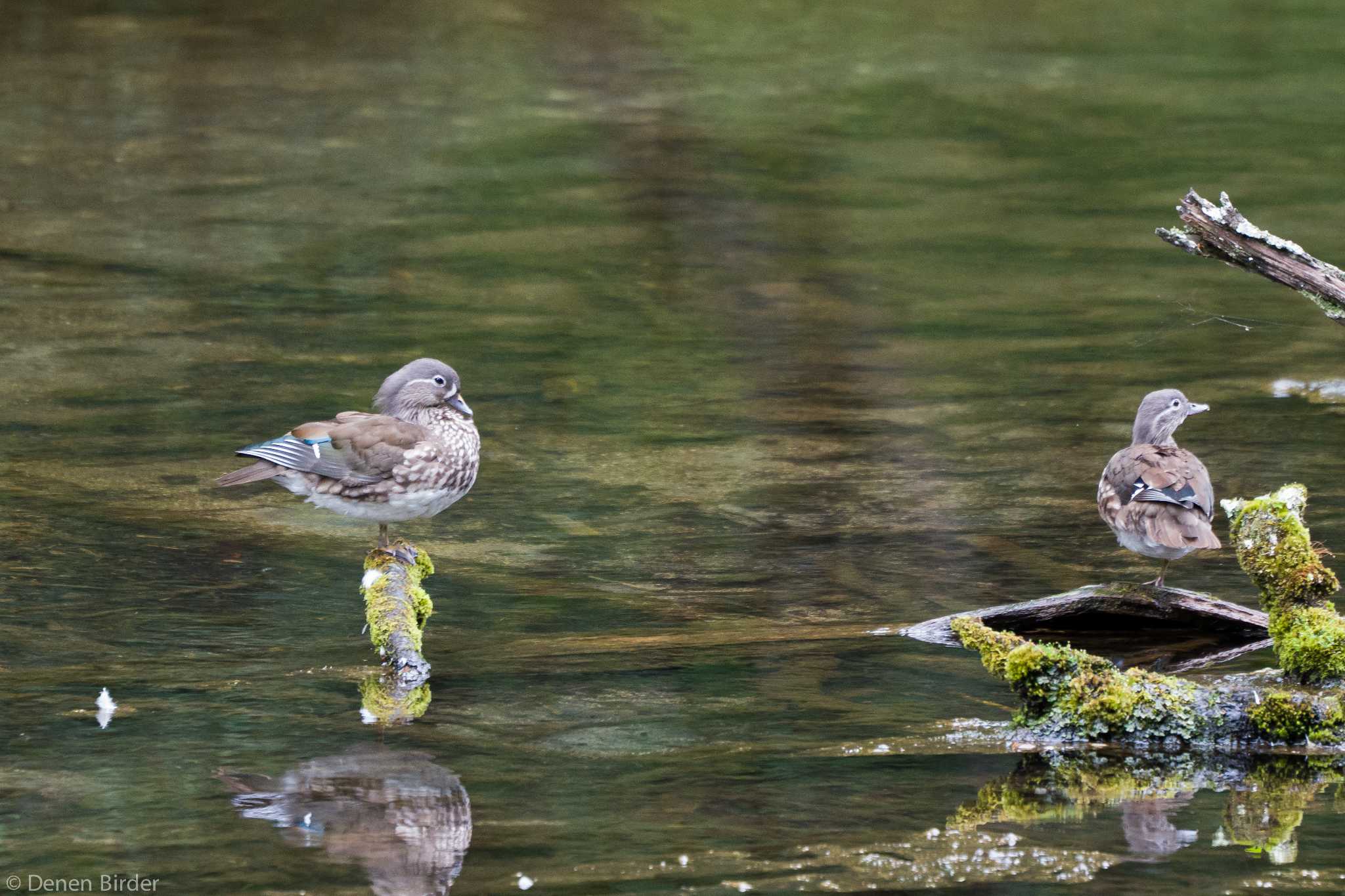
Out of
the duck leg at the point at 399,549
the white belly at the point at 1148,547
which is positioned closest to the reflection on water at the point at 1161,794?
the white belly at the point at 1148,547

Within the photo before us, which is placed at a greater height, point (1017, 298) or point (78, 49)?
point (78, 49)

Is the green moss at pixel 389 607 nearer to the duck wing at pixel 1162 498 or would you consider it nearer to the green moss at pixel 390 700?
the green moss at pixel 390 700

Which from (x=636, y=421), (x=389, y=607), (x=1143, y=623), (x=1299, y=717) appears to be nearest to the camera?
(x=1299, y=717)

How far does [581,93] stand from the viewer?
962 inches

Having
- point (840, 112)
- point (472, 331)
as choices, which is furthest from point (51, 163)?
point (840, 112)

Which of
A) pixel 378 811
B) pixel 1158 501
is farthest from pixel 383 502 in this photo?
pixel 1158 501

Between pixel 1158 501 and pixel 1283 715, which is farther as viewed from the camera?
pixel 1158 501

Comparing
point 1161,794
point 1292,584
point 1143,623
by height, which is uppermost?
point 1292,584

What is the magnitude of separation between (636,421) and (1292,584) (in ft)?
21.3

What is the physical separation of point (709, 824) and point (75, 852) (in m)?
2.02

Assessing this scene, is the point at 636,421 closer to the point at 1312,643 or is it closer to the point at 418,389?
the point at 418,389

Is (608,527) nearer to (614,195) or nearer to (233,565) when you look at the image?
(233,565)

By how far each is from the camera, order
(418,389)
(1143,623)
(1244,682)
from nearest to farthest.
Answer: (1244,682) → (1143,623) → (418,389)

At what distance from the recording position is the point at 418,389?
27.3 ft
